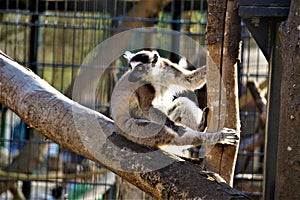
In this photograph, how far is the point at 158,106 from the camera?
11.9 ft

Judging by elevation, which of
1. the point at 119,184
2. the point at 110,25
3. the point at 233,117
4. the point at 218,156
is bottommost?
the point at 119,184

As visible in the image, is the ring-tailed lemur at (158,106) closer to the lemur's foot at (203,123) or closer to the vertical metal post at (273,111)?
the lemur's foot at (203,123)

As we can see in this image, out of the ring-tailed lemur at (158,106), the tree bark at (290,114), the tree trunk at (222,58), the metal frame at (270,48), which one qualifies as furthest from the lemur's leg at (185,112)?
the tree bark at (290,114)

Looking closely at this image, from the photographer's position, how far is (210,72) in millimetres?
2668

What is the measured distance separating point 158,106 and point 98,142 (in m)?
1.33

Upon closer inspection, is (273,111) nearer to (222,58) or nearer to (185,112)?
(222,58)

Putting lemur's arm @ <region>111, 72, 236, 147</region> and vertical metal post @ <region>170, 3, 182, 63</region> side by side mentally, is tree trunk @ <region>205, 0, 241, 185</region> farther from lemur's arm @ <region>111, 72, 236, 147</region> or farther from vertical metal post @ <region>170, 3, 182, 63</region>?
vertical metal post @ <region>170, 3, 182, 63</region>

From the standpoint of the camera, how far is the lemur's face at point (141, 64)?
3.71 meters

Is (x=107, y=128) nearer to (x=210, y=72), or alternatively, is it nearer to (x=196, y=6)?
(x=210, y=72)

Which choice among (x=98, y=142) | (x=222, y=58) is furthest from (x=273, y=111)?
(x=98, y=142)

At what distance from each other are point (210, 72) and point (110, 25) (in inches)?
140

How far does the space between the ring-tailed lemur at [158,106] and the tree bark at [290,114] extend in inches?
32.7

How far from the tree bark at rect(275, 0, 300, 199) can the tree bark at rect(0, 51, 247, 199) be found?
15cm

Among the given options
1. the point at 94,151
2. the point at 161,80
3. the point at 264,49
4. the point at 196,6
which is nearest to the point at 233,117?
the point at 264,49
